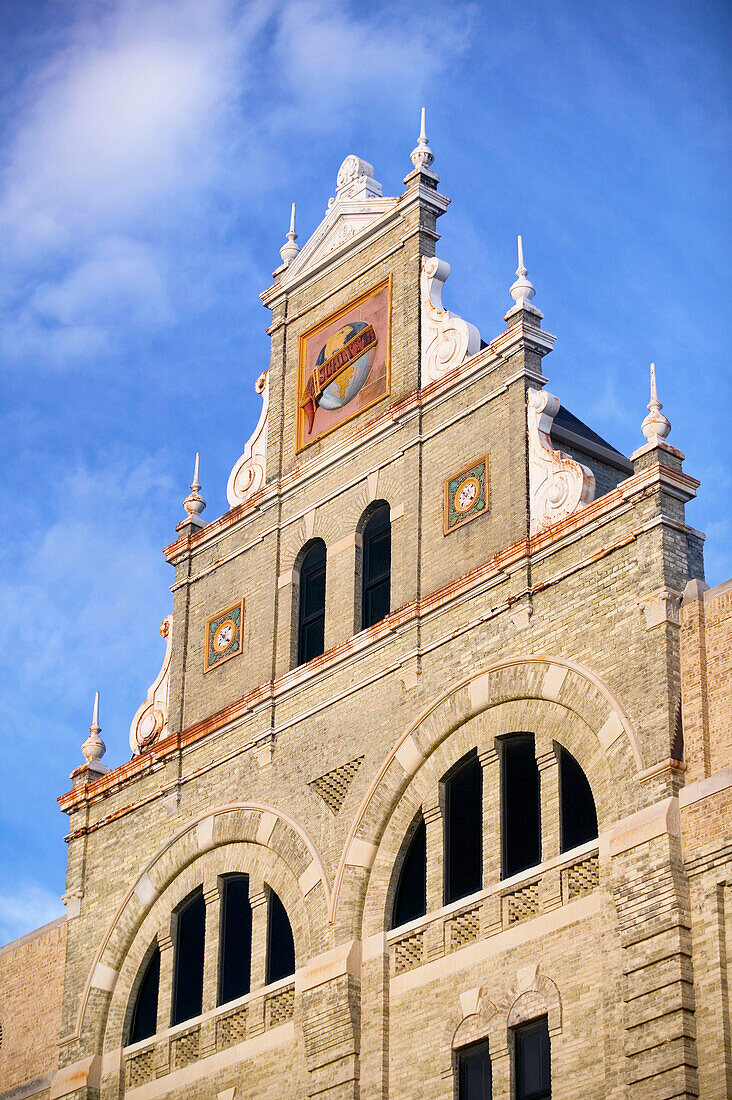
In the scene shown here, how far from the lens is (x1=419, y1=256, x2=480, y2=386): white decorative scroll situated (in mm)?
38906

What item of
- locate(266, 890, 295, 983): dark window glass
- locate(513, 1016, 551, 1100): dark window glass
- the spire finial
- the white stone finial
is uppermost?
the spire finial

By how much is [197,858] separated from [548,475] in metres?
9.71

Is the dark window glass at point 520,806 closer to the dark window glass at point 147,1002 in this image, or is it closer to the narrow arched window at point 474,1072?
the narrow arched window at point 474,1072

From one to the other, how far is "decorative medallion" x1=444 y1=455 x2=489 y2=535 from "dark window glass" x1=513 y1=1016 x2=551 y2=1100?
28.1 feet

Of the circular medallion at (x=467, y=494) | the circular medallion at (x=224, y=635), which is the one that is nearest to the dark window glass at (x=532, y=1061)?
the circular medallion at (x=467, y=494)

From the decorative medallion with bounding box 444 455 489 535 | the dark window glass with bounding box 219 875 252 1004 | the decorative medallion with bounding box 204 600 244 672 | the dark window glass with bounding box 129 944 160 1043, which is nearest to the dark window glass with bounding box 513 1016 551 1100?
the dark window glass with bounding box 219 875 252 1004

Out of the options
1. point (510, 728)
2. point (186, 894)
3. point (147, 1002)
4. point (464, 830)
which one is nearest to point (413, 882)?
point (464, 830)

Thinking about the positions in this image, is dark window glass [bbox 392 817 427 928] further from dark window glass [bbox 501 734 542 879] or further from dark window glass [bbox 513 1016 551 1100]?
dark window glass [bbox 513 1016 551 1100]

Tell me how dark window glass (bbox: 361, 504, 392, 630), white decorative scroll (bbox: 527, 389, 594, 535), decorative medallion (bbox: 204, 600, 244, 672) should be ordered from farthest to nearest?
decorative medallion (bbox: 204, 600, 244, 672) → dark window glass (bbox: 361, 504, 392, 630) → white decorative scroll (bbox: 527, 389, 594, 535)

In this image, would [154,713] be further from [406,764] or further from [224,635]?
[406,764]

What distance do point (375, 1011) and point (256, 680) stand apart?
303 inches

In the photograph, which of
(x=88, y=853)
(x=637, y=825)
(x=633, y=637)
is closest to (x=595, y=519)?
(x=633, y=637)

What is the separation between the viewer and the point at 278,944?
1485 inches

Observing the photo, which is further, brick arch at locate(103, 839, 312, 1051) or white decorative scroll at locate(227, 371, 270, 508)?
white decorative scroll at locate(227, 371, 270, 508)
